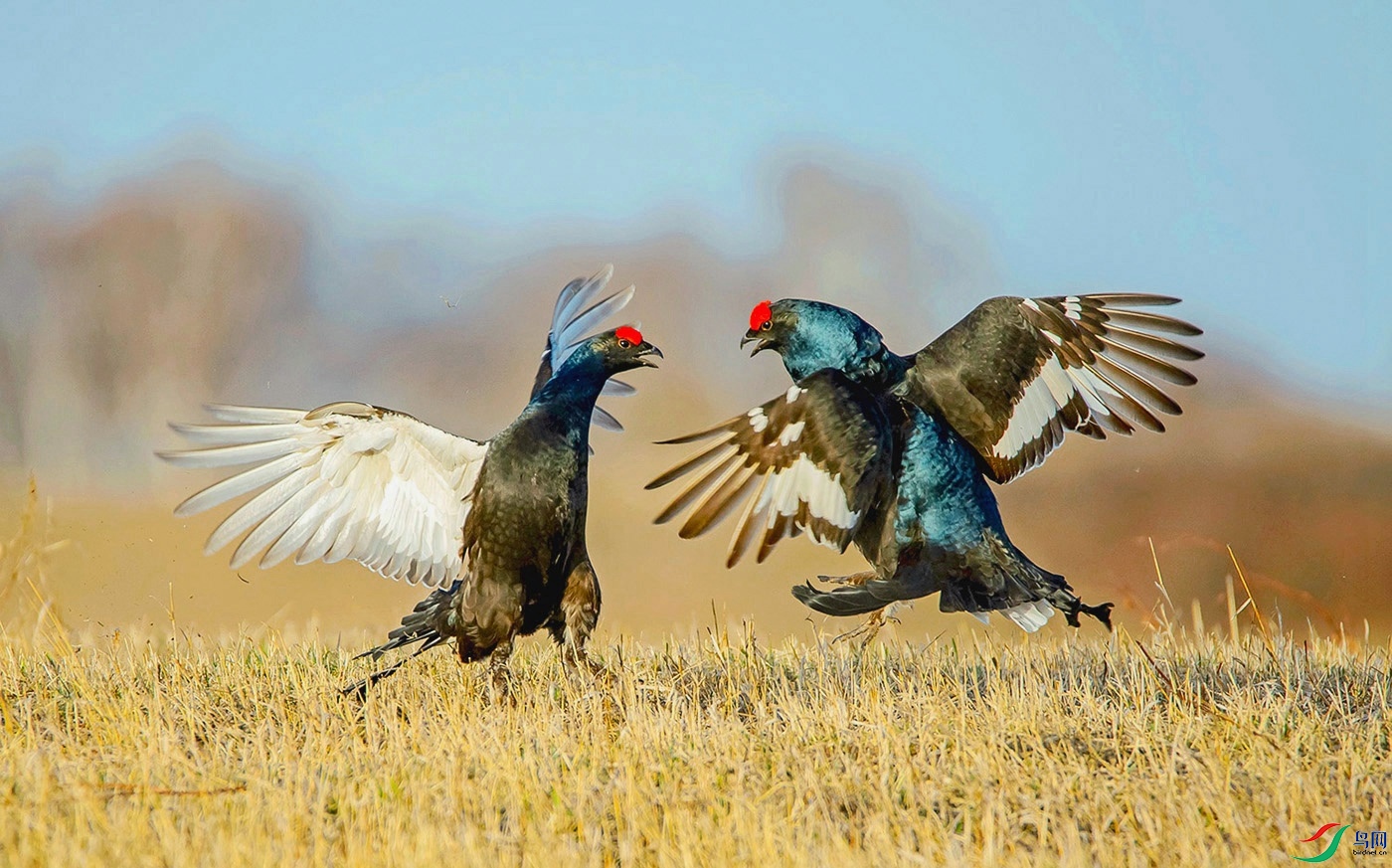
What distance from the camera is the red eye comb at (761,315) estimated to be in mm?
5938

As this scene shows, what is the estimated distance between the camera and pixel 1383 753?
4094mm

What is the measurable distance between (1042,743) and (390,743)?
86.3 inches

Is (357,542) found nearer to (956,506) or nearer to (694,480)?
(694,480)

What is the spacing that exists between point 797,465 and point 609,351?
54.6 inches

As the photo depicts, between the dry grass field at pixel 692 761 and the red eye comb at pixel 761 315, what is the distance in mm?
1491

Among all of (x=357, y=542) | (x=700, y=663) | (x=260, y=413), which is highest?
(x=260, y=413)

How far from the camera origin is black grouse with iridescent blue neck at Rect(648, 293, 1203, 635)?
16.8 ft

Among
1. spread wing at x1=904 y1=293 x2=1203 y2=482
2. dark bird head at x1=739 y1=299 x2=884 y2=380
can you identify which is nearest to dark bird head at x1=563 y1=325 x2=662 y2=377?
dark bird head at x1=739 y1=299 x2=884 y2=380

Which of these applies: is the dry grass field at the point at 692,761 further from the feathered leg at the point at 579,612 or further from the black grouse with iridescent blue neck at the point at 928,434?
the black grouse with iridescent blue neck at the point at 928,434

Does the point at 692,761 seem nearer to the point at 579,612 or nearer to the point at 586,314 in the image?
the point at 579,612

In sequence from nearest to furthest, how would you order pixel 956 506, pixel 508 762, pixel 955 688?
pixel 508 762 < pixel 955 688 < pixel 956 506

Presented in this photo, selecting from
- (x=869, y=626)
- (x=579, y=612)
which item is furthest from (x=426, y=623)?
(x=869, y=626)

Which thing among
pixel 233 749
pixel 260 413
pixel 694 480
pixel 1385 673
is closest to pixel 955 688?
pixel 694 480

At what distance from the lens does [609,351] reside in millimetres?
6086
